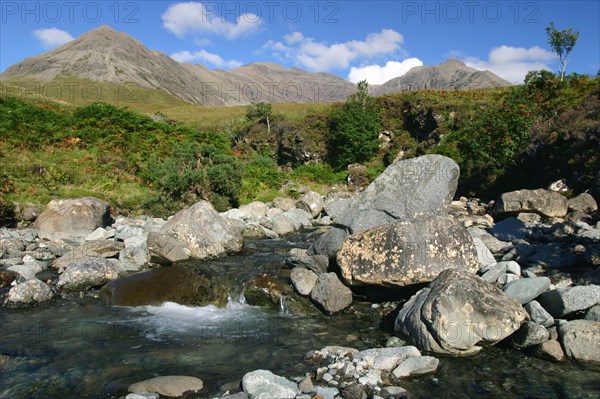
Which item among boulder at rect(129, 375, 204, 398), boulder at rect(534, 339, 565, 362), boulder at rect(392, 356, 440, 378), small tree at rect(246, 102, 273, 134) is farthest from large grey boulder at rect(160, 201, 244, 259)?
small tree at rect(246, 102, 273, 134)

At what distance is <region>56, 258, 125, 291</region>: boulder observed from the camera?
11852mm

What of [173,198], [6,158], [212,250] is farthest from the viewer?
[6,158]

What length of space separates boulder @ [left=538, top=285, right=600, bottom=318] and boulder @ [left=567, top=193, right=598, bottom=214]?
12356 mm

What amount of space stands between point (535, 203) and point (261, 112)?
3076 centimetres

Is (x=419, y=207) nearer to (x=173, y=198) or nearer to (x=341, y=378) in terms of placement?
(x=341, y=378)

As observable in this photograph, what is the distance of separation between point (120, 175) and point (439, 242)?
23.1 metres

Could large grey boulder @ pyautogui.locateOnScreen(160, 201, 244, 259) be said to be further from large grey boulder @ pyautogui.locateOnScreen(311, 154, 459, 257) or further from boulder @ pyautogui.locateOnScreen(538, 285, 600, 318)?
boulder @ pyautogui.locateOnScreen(538, 285, 600, 318)

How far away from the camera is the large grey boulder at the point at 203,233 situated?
14836mm

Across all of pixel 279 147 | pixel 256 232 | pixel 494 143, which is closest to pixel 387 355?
pixel 256 232

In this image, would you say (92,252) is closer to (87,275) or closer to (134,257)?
(134,257)

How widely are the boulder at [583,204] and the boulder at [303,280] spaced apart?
13939 millimetres

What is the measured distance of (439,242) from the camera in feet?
31.4

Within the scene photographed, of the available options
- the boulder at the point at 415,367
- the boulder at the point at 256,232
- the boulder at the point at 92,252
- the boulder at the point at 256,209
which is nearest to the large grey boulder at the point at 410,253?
the boulder at the point at 415,367

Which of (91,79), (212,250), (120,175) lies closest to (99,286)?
(212,250)
